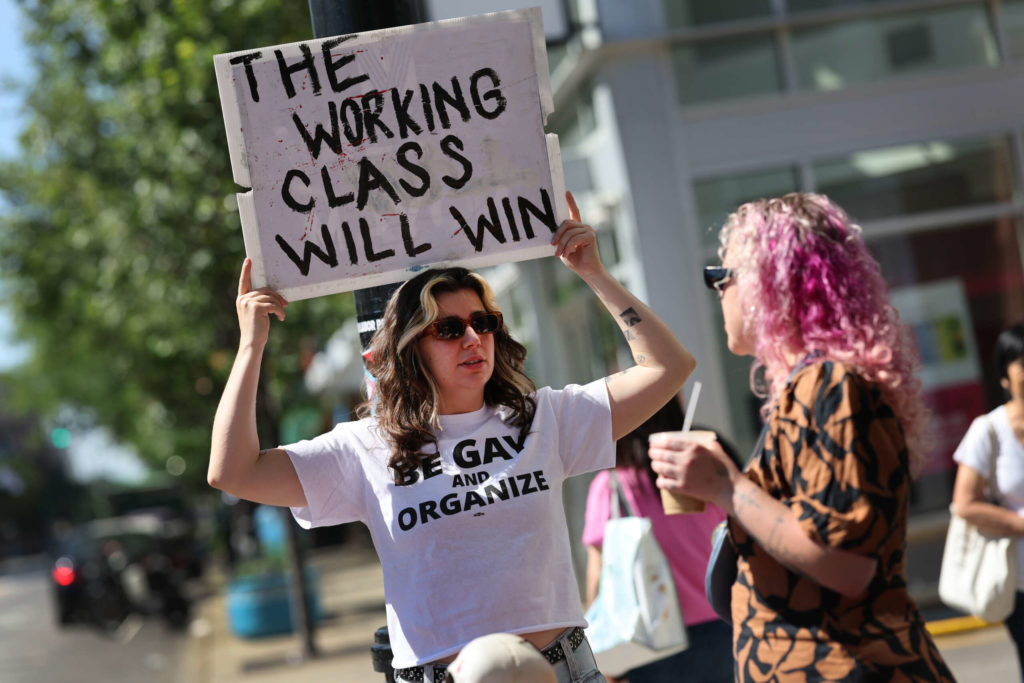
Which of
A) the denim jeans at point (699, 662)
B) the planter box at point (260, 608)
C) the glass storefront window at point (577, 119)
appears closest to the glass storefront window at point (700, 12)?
the glass storefront window at point (577, 119)

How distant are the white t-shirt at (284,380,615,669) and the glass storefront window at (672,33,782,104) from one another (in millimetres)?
7320

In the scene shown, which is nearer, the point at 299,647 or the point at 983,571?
the point at 983,571

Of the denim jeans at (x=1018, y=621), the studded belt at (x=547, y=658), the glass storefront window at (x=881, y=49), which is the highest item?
the glass storefront window at (x=881, y=49)

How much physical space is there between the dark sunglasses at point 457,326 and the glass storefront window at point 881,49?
24.7 feet

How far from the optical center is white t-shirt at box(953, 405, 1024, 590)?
4254 millimetres

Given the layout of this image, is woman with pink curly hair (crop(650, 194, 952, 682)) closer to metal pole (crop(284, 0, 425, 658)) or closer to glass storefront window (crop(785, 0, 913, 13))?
metal pole (crop(284, 0, 425, 658))

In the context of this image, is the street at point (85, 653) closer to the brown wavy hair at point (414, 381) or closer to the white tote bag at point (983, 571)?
the white tote bag at point (983, 571)

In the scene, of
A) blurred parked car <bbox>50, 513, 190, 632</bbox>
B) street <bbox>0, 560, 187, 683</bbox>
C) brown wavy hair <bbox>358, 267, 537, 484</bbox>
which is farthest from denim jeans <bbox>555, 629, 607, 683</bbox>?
blurred parked car <bbox>50, 513, 190, 632</bbox>

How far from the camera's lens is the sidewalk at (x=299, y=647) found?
10.9 metres

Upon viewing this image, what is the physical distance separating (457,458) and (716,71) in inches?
298

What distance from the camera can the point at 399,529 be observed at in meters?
2.61

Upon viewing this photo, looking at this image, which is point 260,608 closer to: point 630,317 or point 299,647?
point 299,647

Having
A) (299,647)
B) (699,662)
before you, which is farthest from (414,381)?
(299,647)

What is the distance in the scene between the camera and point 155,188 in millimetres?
11047
